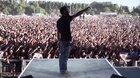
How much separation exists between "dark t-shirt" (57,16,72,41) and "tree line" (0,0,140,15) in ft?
322

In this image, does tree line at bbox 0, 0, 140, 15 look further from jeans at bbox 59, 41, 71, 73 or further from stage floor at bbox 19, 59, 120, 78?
jeans at bbox 59, 41, 71, 73

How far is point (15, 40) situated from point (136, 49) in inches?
232

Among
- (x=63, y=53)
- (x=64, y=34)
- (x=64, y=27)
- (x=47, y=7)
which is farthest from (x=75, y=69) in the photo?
(x=47, y=7)

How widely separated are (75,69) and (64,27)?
1104mm

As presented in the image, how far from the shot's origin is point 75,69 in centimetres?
955

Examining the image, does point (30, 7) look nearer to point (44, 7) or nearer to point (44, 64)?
point (44, 7)

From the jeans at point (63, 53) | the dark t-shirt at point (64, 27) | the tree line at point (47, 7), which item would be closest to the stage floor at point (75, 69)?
the jeans at point (63, 53)

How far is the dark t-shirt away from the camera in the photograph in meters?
8.93

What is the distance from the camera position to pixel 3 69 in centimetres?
1683

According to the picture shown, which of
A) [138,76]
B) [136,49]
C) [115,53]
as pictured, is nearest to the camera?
[138,76]

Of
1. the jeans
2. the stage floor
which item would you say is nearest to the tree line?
the stage floor

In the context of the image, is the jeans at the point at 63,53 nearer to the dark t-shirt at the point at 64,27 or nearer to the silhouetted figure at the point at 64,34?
the silhouetted figure at the point at 64,34

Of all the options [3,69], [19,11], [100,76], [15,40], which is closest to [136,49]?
[15,40]

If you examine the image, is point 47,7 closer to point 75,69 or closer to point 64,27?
point 75,69
